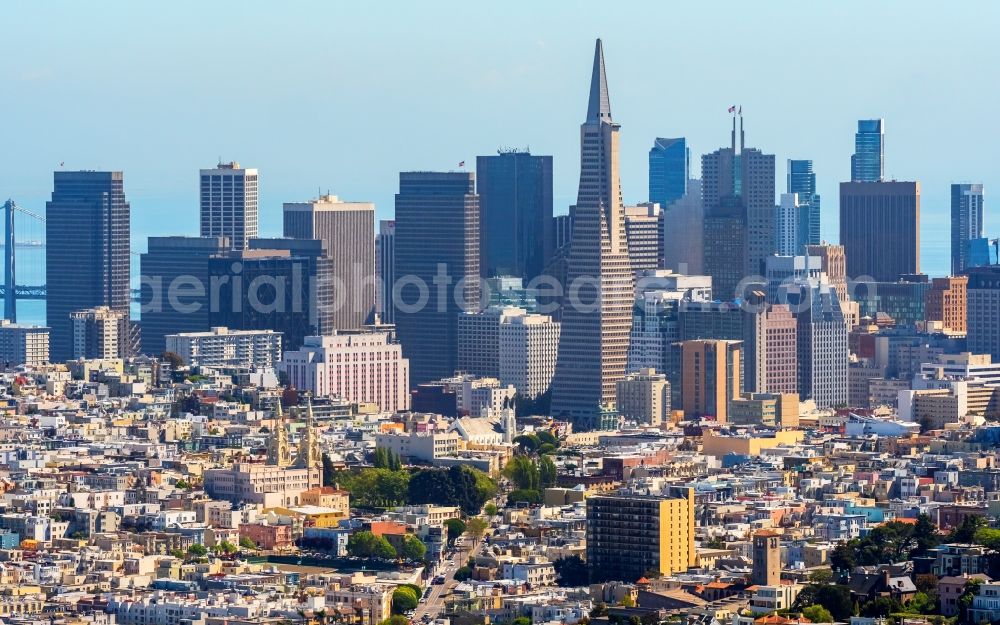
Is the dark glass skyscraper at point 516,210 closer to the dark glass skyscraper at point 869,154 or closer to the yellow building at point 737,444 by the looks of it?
the dark glass skyscraper at point 869,154

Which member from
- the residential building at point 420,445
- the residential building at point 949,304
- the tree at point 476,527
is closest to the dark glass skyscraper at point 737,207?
the residential building at point 949,304

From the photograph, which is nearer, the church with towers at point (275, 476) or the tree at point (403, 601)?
the tree at point (403, 601)

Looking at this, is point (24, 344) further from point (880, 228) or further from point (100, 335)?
point (880, 228)

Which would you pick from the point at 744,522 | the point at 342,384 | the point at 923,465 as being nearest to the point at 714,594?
the point at 744,522

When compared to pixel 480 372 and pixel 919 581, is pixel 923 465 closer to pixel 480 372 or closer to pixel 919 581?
pixel 919 581

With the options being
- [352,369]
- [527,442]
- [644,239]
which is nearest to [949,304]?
[644,239]

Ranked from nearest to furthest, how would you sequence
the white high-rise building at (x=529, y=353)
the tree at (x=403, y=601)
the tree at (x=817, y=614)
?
the tree at (x=817, y=614) < the tree at (x=403, y=601) < the white high-rise building at (x=529, y=353)
